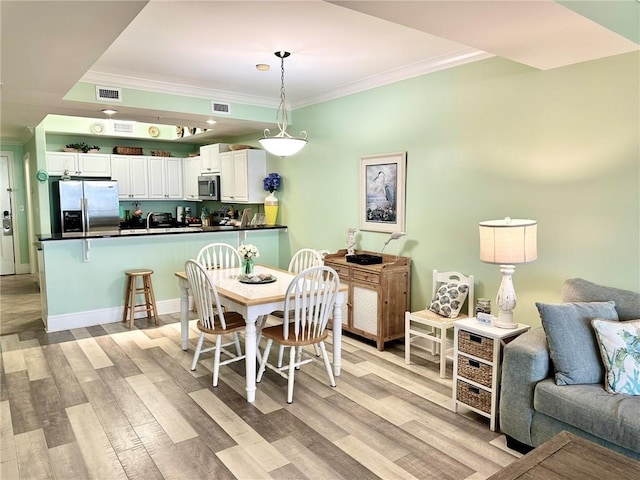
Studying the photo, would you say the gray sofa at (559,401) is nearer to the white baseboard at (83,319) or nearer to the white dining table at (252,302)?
the white dining table at (252,302)

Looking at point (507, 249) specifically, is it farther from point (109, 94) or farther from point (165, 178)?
point (165, 178)

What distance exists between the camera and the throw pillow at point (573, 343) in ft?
7.88

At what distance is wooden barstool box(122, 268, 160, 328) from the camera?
495 cm

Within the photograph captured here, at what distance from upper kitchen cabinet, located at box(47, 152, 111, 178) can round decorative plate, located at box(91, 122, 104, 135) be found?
0.44m

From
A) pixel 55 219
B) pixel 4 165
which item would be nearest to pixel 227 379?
pixel 55 219

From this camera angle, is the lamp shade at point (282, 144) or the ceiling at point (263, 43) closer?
the ceiling at point (263, 43)

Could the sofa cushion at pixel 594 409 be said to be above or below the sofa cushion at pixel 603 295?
below

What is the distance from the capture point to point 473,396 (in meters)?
2.91

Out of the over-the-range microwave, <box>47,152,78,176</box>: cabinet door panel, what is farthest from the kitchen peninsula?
<box>47,152,78,176</box>: cabinet door panel

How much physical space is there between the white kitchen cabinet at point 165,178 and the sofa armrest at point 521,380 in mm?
7007

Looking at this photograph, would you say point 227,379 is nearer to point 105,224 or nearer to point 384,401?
point 384,401

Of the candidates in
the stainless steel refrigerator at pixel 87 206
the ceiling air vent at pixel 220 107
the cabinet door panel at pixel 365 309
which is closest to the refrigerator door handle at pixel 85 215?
the stainless steel refrigerator at pixel 87 206

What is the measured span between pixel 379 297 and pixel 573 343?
190 cm

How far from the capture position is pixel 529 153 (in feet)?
11.1
